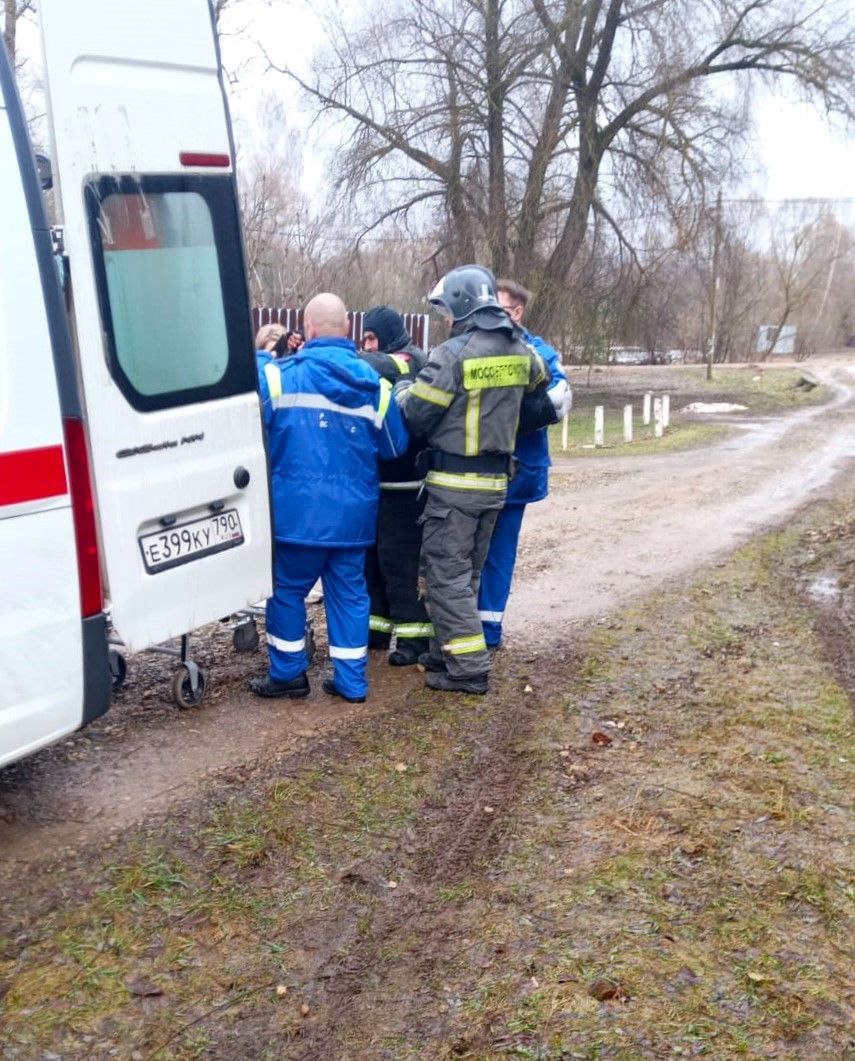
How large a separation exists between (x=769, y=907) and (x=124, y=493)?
2.62m

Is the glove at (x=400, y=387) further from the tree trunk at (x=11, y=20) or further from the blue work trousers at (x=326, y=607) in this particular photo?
the tree trunk at (x=11, y=20)

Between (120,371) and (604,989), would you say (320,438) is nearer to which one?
(120,371)

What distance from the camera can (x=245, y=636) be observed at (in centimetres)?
573

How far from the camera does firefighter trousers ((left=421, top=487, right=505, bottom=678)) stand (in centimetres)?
520

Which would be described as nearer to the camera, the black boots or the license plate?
the license plate

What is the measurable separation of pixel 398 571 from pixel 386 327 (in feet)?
4.38

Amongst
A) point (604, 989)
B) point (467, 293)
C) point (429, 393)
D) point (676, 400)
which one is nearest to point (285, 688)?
point (429, 393)

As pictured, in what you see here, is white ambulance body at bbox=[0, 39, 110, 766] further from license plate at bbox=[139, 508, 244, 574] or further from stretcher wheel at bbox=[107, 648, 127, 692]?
stretcher wheel at bbox=[107, 648, 127, 692]

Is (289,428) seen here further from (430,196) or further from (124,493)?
(430,196)

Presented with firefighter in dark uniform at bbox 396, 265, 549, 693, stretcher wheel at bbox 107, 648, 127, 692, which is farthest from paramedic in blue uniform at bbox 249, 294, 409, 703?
stretcher wheel at bbox 107, 648, 127, 692

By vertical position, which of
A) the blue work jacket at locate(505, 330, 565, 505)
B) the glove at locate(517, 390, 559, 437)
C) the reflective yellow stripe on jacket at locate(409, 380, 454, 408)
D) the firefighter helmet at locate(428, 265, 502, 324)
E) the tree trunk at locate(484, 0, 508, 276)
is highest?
the tree trunk at locate(484, 0, 508, 276)

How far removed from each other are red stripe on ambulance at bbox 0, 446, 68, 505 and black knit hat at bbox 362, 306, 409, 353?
2.77 meters

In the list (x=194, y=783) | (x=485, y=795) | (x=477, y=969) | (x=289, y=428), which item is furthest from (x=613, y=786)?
(x=289, y=428)

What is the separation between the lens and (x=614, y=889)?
12.0 ft
